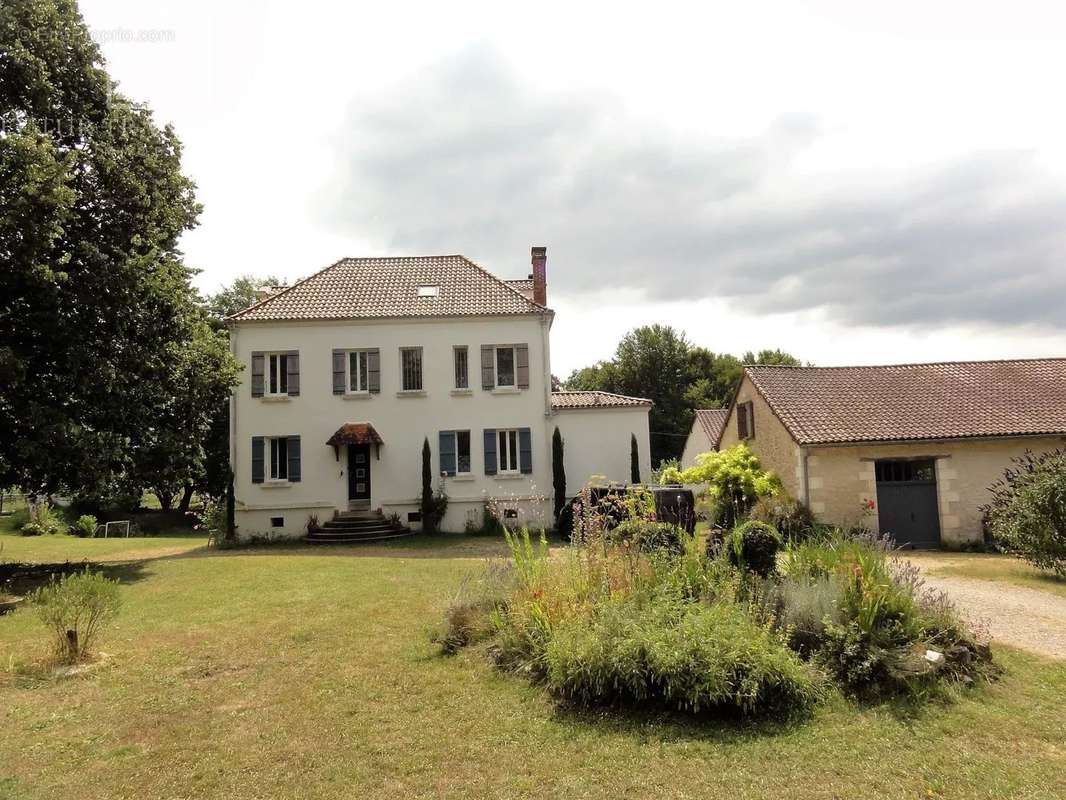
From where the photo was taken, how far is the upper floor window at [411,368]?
23.2m

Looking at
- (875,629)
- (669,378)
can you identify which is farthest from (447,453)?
(669,378)

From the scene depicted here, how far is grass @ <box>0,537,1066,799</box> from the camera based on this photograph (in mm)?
4727

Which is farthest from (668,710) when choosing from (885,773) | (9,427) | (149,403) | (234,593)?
(9,427)

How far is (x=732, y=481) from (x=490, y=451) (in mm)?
7964

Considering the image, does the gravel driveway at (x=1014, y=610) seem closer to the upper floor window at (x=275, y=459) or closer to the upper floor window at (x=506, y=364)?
the upper floor window at (x=506, y=364)

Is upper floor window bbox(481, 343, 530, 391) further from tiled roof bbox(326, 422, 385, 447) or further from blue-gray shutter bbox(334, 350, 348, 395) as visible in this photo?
blue-gray shutter bbox(334, 350, 348, 395)

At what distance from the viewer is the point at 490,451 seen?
2297 centimetres

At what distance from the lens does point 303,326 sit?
22844 mm

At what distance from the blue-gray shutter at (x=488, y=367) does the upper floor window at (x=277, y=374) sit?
21.8 feet

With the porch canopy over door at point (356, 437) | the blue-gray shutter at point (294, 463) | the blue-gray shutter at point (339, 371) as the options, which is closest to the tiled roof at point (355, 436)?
the porch canopy over door at point (356, 437)

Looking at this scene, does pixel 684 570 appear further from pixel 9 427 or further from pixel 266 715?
pixel 9 427

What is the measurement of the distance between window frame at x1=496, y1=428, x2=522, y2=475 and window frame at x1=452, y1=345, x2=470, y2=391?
198 cm

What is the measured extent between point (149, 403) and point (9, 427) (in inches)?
102

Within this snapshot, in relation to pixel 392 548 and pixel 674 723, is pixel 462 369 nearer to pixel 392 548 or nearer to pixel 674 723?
pixel 392 548
